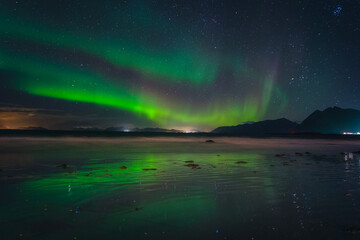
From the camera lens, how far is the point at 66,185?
11.6m

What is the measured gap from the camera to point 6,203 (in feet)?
27.8

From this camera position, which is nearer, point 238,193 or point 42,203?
point 42,203

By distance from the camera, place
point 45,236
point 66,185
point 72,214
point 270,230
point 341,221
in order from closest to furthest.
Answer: point 45,236 → point 270,230 → point 341,221 → point 72,214 → point 66,185

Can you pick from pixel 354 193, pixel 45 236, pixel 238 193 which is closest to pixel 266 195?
pixel 238 193

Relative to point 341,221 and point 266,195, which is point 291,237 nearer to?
point 341,221

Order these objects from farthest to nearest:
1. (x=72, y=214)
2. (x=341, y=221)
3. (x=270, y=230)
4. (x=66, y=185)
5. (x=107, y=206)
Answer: (x=66, y=185) < (x=107, y=206) < (x=72, y=214) < (x=341, y=221) < (x=270, y=230)

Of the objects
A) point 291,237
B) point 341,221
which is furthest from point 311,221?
point 291,237

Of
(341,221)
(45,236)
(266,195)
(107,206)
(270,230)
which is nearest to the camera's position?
(45,236)

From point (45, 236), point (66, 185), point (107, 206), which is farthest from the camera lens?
point (66, 185)

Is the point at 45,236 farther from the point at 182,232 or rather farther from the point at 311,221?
the point at 311,221

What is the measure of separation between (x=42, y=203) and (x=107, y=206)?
230cm

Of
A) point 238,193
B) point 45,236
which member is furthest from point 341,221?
point 45,236

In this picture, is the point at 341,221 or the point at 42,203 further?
the point at 42,203

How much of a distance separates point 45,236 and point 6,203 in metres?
3.82
